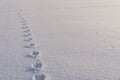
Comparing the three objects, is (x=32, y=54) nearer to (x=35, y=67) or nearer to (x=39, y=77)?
(x=35, y=67)

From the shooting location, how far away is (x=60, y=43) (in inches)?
244

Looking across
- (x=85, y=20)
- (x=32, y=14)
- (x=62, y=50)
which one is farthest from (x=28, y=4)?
(x=62, y=50)

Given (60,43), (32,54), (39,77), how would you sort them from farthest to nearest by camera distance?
(60,43) < (32,54) < (39,77)

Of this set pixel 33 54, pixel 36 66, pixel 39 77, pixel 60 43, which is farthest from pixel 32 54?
pixel 39 77

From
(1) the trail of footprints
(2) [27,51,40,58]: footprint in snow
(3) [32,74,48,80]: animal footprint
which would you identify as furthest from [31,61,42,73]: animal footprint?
(2) [27,51,40,58]: footprint in snow

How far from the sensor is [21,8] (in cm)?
1043

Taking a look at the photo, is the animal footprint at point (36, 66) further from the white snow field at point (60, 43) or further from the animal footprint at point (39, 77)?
the animal footprint at point (39, 77)

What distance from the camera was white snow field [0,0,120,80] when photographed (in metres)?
4.66

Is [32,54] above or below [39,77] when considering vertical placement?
below

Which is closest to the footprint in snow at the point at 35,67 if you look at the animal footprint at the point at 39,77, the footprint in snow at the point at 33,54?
the animal footprint at the point at 39,77

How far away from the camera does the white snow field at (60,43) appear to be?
4.66 meters

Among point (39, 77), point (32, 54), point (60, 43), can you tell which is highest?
point (39, 77)

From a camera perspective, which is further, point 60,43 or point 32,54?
point 60,43

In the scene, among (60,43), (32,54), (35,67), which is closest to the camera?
(35,67)
